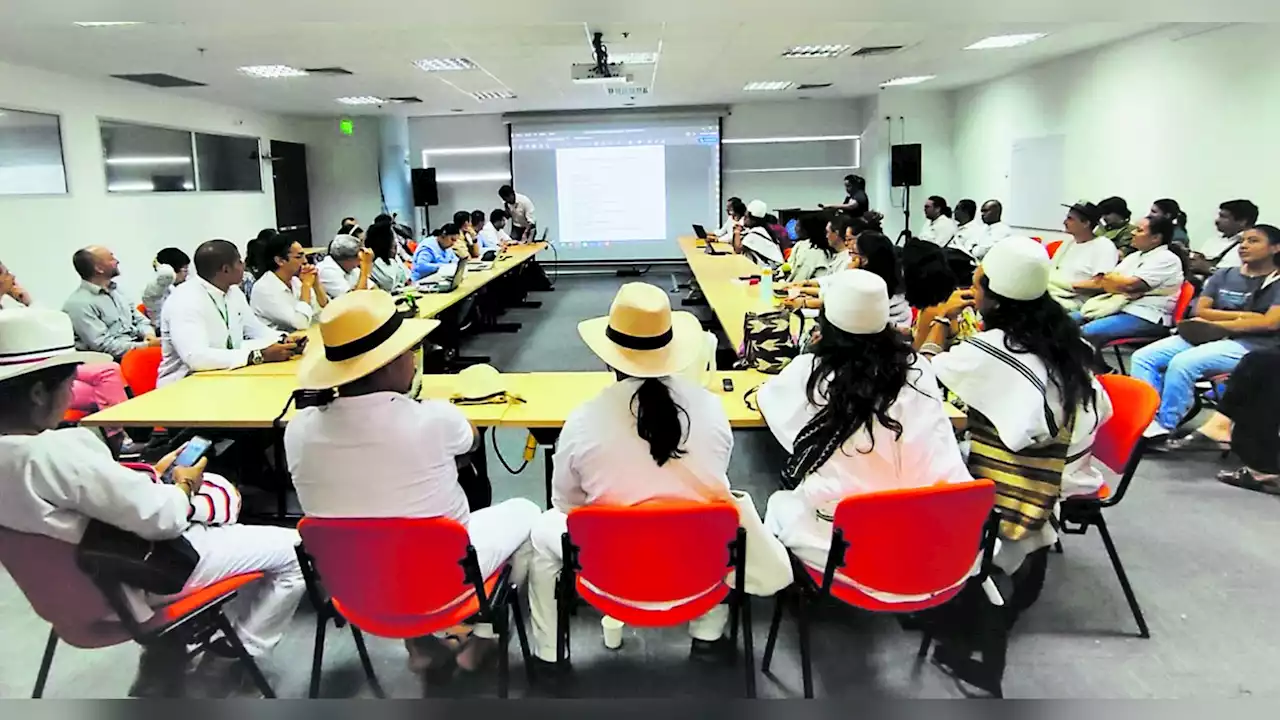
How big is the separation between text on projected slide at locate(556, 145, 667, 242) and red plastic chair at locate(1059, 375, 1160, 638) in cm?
993

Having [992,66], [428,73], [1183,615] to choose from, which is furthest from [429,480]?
[992,66]

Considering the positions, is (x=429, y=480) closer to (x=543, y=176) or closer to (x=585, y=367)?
(x=585, y=367)

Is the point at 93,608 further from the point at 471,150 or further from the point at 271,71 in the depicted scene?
the point at 471,150

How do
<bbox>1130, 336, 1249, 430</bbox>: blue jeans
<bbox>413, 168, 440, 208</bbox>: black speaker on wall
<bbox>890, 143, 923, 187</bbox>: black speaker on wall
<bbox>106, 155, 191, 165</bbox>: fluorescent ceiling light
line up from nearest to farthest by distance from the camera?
<bbox>1130, 336, 1249, 430</bbox>: blue jeans
<bbox>106, 155, 191, 165</bbox>: fluorescent ceiling light
<bbox>890, 143, 923, 187</bbox>: black speaker on wall
<bbox>413, 168, 440, 208</bbox>: black speaker on wall

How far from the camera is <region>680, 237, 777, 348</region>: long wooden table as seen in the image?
4.55 m

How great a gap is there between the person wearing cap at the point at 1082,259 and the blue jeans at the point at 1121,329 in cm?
35

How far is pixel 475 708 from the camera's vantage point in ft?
1.51

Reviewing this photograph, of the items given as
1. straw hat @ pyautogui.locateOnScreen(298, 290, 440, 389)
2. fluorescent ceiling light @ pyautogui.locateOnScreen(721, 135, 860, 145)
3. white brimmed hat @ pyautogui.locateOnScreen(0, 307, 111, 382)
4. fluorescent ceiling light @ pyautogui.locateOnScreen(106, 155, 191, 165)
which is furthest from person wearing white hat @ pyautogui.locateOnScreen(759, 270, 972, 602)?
fluorescent ceiling light @ pyautogui.locateOnScreen(721, 135, 860, 145)

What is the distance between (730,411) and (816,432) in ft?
2.13

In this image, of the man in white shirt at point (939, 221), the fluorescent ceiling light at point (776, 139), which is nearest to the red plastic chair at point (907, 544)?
the man in white shirt at point (939, 221)

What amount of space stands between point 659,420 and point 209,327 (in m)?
2.57

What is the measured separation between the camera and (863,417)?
1865mm

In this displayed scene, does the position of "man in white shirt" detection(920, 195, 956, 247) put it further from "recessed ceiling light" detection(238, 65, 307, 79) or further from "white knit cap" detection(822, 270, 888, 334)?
"white knit cap" detection(822, 270, 888, 334)

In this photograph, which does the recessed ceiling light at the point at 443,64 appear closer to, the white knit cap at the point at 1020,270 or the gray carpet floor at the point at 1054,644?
the gray carpet floor at the point at 1054,644
